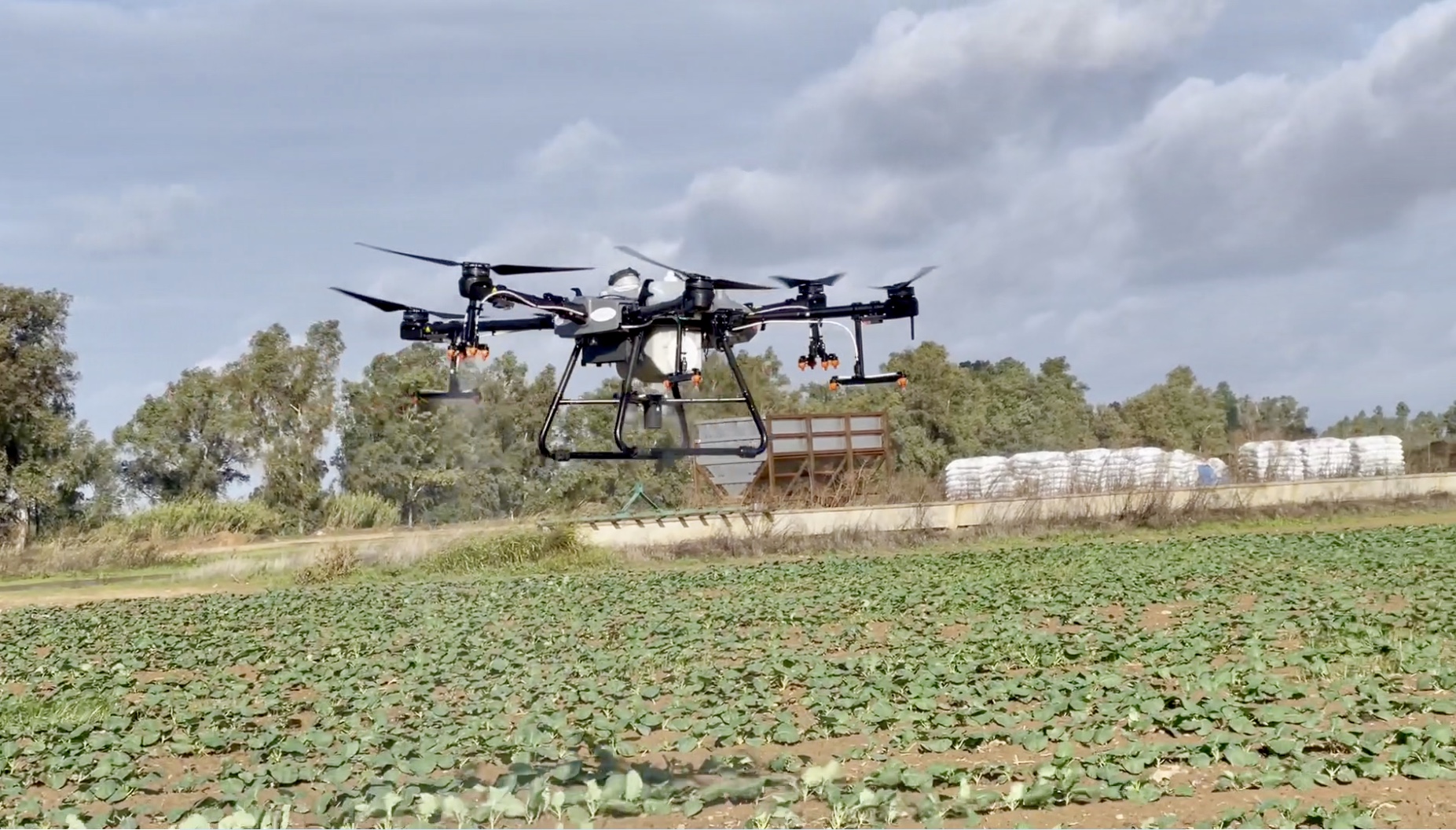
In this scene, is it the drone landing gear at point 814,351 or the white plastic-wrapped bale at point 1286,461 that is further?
the white plastic-wrapped bale at point 1286,461

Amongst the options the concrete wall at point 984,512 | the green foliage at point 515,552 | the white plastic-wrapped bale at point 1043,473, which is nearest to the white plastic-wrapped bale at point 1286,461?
the concrete wall at point 984,512

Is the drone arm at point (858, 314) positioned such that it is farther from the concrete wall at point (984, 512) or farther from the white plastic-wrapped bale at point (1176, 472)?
the white plastic-wrapped bale at point (1176, 472)

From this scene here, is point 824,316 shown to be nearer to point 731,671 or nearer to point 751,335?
point 751,335

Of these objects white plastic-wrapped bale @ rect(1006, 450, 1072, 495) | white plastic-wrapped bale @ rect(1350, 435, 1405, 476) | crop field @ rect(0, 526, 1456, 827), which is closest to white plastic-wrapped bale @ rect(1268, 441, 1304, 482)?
white plastic-wrapped bale @ rect(1350, 435, 1405, 476)

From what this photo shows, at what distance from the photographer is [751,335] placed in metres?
17.6

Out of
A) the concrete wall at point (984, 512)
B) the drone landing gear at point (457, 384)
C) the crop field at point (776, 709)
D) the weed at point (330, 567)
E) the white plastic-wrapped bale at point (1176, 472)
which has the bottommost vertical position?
the crop field at point (776, 709)

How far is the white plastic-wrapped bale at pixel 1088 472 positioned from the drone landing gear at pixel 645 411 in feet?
73.5

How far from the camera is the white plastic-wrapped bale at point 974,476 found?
41906 mm

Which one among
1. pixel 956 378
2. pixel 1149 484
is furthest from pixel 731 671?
pixel 956 378

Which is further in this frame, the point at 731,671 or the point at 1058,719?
the point at 731,671

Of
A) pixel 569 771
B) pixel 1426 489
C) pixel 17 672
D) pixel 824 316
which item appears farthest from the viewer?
pixel 1426 489

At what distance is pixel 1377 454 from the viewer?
50375 mm

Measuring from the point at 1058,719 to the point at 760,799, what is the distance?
300 centimetres

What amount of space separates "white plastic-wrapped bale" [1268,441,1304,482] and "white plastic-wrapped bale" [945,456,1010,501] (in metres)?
7.87
